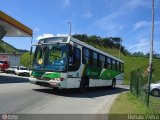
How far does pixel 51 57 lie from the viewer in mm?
16953

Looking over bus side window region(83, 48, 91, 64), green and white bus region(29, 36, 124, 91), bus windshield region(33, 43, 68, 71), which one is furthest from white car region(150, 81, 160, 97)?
bus windshield region(33, 43, 68, 71)

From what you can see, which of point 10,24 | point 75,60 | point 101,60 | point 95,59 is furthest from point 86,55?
point 10,24

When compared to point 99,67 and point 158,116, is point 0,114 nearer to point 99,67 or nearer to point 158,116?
point 158,116

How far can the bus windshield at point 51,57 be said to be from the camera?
1662 centimetres

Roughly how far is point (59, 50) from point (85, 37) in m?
87.8

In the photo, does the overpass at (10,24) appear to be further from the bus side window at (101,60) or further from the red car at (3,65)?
the red car at (3,65)

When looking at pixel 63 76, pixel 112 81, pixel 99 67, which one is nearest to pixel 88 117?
pixel 63 76

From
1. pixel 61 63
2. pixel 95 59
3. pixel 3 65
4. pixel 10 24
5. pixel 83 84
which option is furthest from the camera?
pixel 3 65

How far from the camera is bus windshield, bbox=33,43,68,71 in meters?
16.6

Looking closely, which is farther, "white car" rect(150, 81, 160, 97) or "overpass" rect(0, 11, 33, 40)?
"overpass" rect(0, 11, 33, 40)

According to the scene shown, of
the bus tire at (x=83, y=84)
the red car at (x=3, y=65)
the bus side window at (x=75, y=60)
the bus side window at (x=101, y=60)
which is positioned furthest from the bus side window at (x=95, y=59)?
the red car at (x=3, y=65)

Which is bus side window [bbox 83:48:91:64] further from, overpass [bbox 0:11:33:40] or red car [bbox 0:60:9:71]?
red car [bbox 0:60:9:71]

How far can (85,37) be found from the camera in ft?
343

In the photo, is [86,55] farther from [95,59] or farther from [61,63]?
[61,63]
